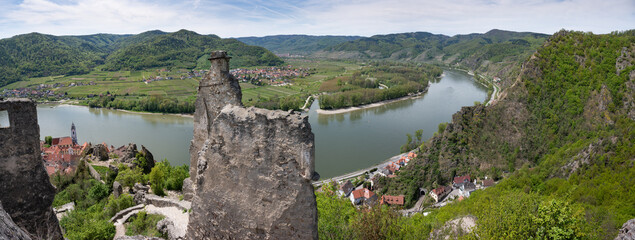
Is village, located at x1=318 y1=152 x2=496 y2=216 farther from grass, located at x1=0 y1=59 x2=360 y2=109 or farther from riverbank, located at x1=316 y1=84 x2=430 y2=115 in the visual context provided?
grass, located at x1=0 y1=59 x2=360 y2=109

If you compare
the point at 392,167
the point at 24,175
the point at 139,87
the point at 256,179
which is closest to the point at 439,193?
the point at 392,167

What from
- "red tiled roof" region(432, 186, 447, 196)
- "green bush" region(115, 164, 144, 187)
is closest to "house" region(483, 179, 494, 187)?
"red tiled roof" region(432, 186, 447, 196)

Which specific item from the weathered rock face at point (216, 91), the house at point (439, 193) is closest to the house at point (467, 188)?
the house at point (439, 193)

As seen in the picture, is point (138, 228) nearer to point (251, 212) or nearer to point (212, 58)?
point (212, 58)

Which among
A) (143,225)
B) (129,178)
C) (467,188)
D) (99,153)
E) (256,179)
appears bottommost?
(467,188)

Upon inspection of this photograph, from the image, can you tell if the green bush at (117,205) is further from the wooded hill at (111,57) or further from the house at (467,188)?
the wooded hill at (111,57)

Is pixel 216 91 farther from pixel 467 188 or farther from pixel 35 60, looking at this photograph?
pixel 35 60
